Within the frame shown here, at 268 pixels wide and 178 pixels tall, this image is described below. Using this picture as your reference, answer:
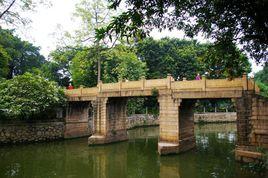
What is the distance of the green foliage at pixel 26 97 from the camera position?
2039 centimetres

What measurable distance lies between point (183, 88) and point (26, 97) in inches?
487

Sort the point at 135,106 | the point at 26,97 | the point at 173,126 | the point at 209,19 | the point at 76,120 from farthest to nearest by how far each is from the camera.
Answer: the point at 135,106
the point at 76,120
the point at 26,97
the point at 173,126
the point at 209,19

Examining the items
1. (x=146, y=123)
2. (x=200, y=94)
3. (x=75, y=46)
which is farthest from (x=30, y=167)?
(x=146, y=123)

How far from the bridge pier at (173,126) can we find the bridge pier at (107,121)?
18.0ft

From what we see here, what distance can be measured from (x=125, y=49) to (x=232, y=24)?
18676 mm

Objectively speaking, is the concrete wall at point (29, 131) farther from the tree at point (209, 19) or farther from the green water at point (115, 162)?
the tree at point (209, 19)

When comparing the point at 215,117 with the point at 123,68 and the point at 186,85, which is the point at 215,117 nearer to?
the point at 123,68

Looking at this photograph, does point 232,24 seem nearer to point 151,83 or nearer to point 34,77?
point 151,83

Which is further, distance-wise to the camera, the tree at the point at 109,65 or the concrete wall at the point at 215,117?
the concrete wall at the point at 215,117

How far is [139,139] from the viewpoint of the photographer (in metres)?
24.8

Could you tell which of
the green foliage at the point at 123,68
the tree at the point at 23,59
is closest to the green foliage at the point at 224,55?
the green foliage at the point at 123,68

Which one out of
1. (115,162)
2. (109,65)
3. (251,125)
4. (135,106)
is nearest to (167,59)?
(135,106)

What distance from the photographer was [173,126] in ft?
55.3

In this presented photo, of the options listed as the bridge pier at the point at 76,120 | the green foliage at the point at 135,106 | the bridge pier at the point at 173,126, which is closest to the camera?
the bridge pier at the point at 173,126
